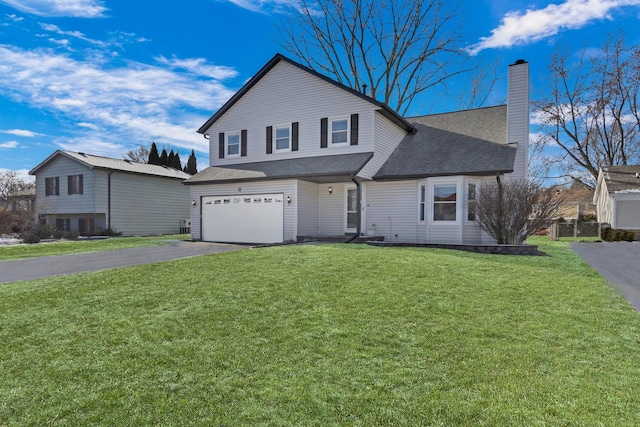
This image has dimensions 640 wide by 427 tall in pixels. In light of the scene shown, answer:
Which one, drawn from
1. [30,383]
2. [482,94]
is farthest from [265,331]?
[482,94]

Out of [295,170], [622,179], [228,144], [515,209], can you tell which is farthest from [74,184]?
[622,179]

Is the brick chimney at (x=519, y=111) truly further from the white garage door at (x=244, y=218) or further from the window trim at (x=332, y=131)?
the white garage door at (x=244, y=218)

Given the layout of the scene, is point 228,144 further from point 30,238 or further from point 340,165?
point 30,238

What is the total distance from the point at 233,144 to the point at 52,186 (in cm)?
1519

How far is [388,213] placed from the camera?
48.6 feet

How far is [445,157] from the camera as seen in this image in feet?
47.7

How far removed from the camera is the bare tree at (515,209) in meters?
11.7

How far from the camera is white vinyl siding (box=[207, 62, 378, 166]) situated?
15016mm

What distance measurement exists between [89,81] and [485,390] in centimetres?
1959

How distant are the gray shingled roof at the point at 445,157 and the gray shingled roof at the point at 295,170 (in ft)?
4.65

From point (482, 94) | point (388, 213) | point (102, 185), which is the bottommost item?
point (388, 213)

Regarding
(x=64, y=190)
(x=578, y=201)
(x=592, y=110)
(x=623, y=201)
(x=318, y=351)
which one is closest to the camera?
(x=318, y=351)

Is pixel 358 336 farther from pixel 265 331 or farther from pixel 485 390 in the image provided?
pixel 485 390

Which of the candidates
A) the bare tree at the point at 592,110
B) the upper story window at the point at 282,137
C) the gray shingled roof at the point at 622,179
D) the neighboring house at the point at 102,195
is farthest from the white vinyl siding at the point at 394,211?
the bare tree at the point at 592,110
